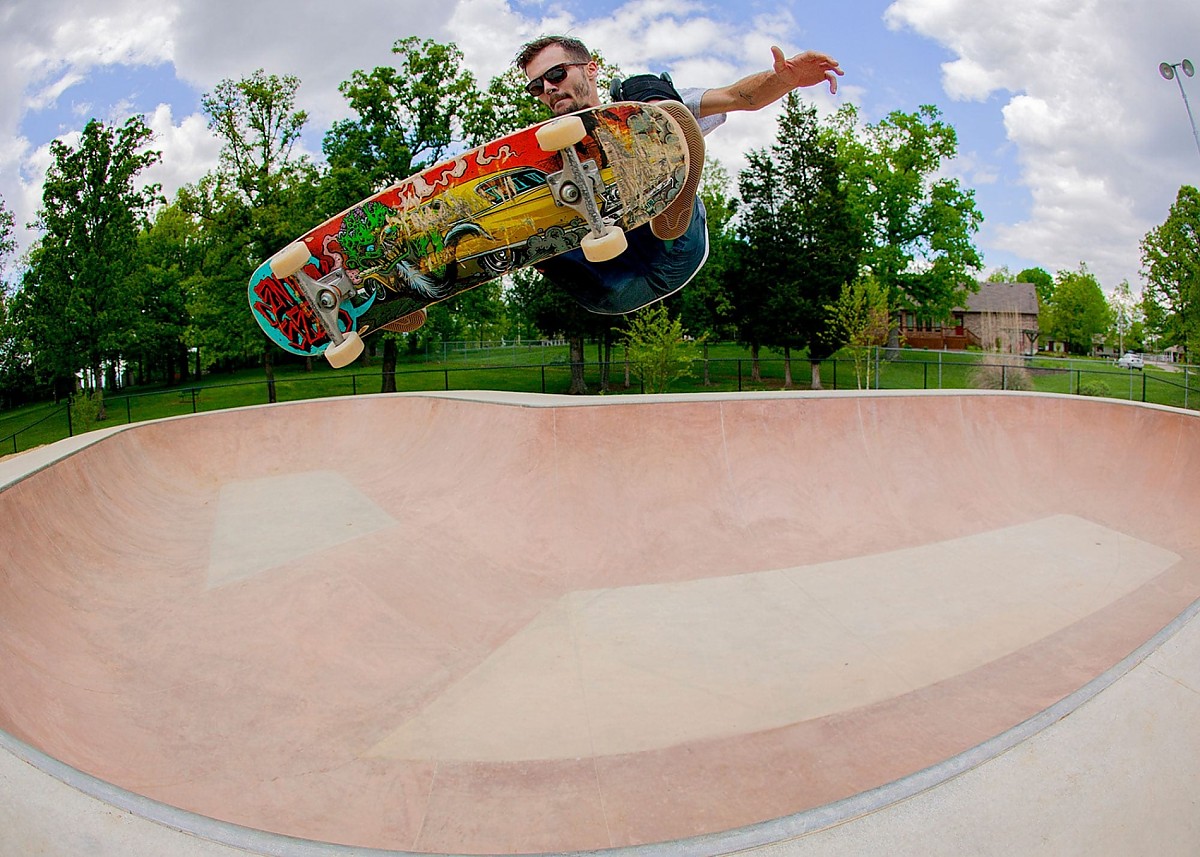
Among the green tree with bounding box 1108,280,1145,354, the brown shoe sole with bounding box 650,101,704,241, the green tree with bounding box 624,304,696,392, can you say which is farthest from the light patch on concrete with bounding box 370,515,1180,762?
the green tree with bounding box 1108,280,1145,354

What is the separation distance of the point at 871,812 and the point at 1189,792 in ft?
3.56

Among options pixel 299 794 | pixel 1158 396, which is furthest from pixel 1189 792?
pixel 1158 396

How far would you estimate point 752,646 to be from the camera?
5.85 metres

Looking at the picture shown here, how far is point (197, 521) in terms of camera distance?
30.4 feet

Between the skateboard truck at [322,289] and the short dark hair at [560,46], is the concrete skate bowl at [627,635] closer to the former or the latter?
the skateboard truck at [322,289]

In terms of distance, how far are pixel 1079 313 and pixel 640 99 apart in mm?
77921

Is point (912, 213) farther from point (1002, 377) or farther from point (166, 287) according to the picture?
point (166, 287)

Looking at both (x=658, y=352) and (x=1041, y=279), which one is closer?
(x=658, y=352)

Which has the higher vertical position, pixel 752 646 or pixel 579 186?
pixel 579 186

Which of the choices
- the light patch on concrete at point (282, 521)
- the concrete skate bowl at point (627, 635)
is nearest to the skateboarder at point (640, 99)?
the concrete skate bowl at point (627, 635)

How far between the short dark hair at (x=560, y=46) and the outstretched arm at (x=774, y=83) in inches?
34.2

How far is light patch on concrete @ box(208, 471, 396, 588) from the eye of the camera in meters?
7.39

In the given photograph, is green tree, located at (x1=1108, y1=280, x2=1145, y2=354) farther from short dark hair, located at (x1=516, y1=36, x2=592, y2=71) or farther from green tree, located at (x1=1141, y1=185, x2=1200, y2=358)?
short dark hair, located at (x1=516, y1=36, x2=592, y2=71)

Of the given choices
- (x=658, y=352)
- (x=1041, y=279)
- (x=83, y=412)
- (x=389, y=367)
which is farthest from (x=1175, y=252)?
(x=1041, y=279)
